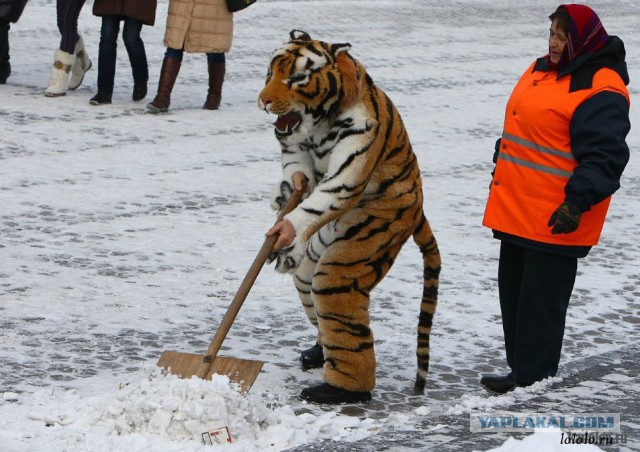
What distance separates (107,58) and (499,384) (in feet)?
21.3

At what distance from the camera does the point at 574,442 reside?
402 cm

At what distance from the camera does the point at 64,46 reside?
432 inches

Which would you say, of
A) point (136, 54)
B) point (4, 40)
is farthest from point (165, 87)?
point (4, 40)

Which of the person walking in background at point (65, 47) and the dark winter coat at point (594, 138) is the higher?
the dark winter coat at point (594, 138)

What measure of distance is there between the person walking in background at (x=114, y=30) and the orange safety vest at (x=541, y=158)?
6.09 m

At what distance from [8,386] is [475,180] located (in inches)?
200

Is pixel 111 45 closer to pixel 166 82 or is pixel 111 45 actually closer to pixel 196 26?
pixel 166 82

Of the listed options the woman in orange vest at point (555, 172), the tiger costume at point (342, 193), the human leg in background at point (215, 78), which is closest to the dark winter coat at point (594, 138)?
the woman in orange vest at point (555, 172)

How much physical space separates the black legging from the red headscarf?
678 centimetres

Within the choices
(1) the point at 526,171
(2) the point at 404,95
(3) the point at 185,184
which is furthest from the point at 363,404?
(2) the point at 404,95

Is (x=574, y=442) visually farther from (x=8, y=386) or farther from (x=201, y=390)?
(x=8, y=386)

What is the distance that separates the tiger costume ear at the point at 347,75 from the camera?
15.5 feet

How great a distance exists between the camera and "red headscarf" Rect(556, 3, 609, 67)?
16.0 feet

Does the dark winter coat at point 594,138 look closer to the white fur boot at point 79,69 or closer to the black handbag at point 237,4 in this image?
the black handbag at point 237,4
